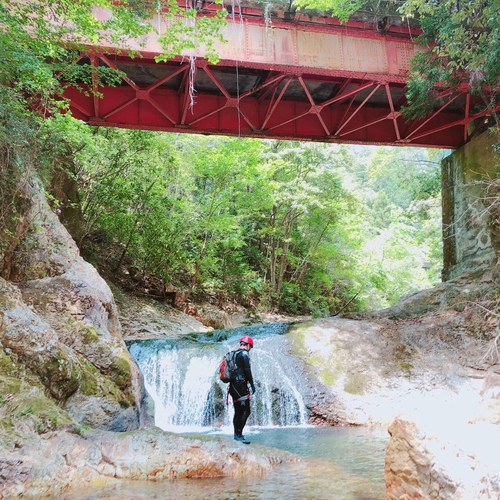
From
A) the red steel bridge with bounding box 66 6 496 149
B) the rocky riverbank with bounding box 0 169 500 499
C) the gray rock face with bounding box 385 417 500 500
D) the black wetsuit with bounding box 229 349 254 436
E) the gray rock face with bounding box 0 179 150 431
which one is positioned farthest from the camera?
the red steel bridge with bounding box 66 6 496 149

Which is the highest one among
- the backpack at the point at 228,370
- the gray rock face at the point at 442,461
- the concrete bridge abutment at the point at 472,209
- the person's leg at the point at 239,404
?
the concrete bridge abutment at the point at 472,209

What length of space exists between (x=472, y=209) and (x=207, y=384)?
868cm

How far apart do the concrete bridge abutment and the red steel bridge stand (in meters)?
0.85

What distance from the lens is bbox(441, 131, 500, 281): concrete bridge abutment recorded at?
1402 cm

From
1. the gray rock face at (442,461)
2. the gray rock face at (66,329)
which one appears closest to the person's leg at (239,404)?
the gray rock face at (66,329)

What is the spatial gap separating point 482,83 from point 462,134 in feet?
11.5

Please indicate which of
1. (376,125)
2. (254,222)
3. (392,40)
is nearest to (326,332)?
(376,125)

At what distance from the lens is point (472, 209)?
13.3 meters

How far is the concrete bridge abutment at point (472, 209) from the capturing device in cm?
1402

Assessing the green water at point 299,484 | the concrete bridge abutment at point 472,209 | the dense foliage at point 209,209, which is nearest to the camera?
the green water at point 299,484

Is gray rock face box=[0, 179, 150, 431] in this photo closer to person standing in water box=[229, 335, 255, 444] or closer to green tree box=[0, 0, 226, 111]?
person standing in water box=[229, 335, 255, 444]

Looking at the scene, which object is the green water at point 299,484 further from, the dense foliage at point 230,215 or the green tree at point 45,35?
the dense foliage at point 230,215

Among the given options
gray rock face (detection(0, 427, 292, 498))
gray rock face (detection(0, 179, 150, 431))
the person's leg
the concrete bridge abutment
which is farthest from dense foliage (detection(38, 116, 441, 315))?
gray rock face (detection(0, 427, 292, 498))

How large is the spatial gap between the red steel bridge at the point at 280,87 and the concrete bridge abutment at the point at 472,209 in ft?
2.79
